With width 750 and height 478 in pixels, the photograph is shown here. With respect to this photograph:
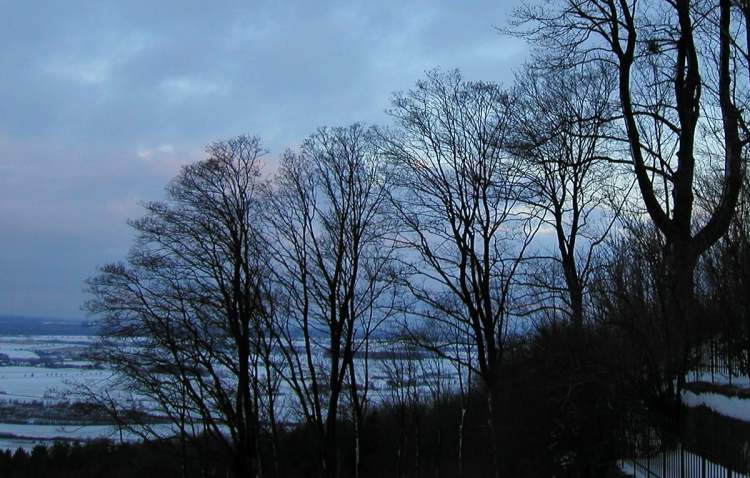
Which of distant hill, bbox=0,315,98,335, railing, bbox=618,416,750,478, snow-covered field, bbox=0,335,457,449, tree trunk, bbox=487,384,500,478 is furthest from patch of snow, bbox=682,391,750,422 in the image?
distant hill, bbox=0,315,98,335

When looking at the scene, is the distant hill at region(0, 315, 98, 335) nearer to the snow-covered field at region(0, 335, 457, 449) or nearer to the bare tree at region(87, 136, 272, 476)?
the snow-covered field at region(0, 335, 457, 449)

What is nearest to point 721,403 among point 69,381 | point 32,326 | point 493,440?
point 493,440

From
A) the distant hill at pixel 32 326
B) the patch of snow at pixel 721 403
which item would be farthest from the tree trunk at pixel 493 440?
the distant hill at pixel 32 326

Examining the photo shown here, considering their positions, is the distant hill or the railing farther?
the distant hill

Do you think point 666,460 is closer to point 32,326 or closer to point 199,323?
point 199,323

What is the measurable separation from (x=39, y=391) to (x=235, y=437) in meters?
38.7

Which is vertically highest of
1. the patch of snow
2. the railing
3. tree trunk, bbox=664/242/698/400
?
tree trunk, bbox=664/242/698/400

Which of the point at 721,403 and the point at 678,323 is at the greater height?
the point at 678,323

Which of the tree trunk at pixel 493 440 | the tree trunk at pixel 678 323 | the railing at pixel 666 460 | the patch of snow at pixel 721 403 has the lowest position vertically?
the tree trunk at pixel 493 440

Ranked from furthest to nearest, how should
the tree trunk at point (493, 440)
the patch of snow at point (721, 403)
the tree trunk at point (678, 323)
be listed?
the tree trunk at point (493, 440) → the tree trunk at point (678, 323) → the patch of snow at point (721, 403)

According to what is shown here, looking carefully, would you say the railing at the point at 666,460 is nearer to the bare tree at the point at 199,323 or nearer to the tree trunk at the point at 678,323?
the tree trunk at the point at 678,323

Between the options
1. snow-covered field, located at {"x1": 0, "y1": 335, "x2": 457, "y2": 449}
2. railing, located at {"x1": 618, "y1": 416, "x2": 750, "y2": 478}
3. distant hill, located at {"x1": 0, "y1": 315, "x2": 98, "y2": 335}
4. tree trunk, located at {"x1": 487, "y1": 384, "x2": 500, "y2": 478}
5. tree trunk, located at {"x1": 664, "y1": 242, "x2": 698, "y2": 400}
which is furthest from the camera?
distant hill, located at {"x1": 0, "y1": 315, "x2": 98, "y2": 335}

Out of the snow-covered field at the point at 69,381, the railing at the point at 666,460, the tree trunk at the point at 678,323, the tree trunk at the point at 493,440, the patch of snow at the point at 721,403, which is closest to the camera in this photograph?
the railing at the point at 666,460

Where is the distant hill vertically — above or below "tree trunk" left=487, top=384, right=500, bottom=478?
above
